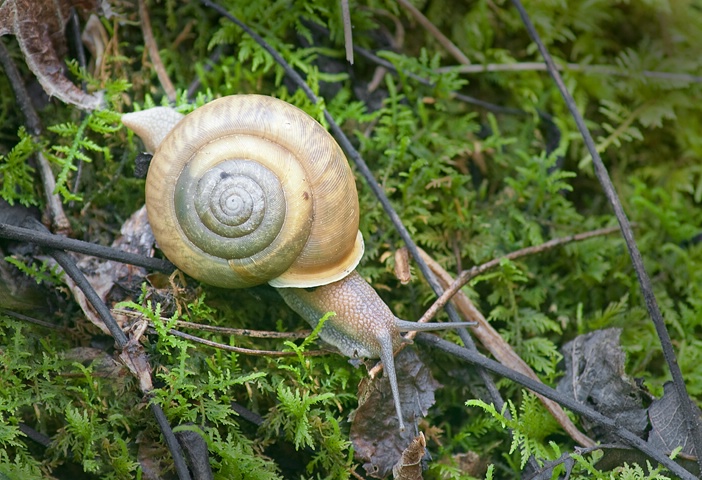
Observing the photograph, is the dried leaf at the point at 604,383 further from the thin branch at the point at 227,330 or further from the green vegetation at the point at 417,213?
the thin branch at the point at 227,330

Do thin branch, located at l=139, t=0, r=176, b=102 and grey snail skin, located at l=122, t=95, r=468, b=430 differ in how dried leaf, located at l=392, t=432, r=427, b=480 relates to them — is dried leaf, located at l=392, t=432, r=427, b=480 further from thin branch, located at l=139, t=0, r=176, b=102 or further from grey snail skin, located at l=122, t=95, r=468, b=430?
thin branch, located at l=139, t=0, r=176, b=102

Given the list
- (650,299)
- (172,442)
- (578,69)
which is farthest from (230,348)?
(578,69)

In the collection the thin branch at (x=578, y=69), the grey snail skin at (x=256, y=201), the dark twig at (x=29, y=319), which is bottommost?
the dark twig at (x=29, y=319)

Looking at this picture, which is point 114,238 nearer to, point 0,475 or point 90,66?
point 90,66

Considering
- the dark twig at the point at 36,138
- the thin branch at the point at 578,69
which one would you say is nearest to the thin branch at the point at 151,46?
the dark twig at the point at 36,138

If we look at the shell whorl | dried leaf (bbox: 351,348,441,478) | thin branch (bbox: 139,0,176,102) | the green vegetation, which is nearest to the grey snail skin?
the shell whorl

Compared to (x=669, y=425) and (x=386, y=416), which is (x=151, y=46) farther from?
(x=669, y=425)

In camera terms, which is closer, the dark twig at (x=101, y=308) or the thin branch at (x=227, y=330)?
the dark twig at (x=101, y=308)

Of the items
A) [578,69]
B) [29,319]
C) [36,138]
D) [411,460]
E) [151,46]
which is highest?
[578,69]
